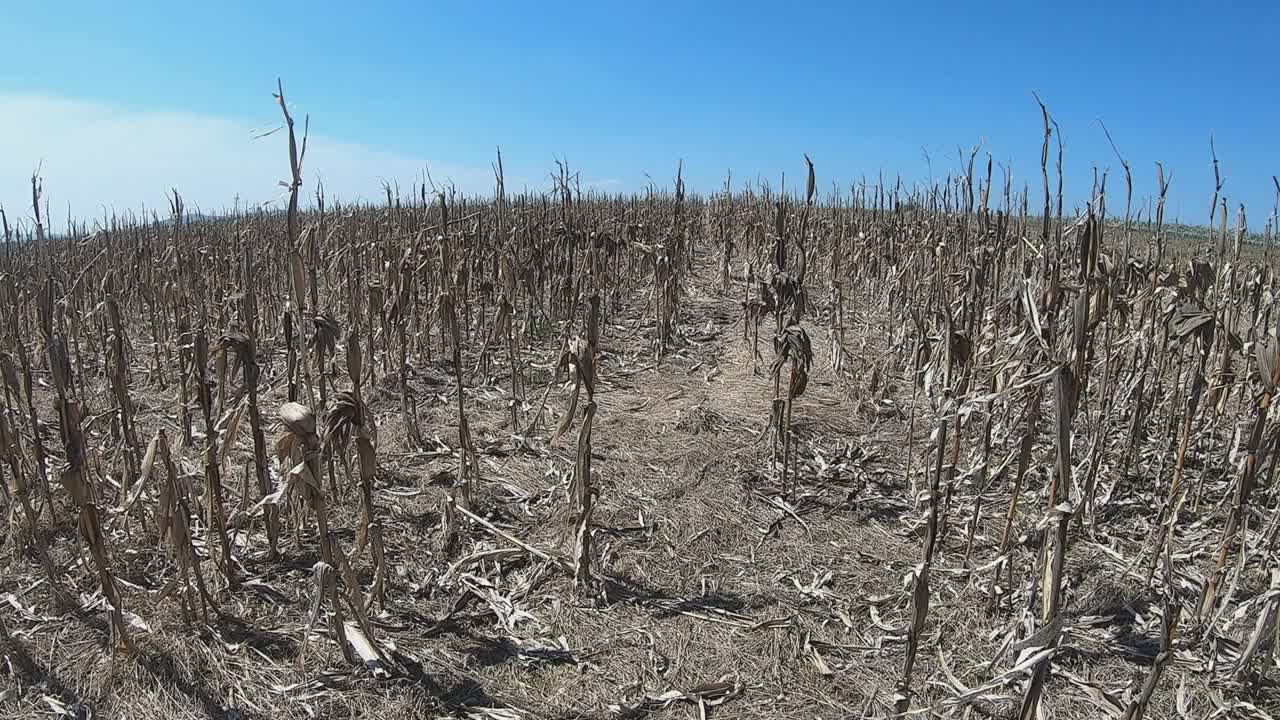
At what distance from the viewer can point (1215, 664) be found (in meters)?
2.44

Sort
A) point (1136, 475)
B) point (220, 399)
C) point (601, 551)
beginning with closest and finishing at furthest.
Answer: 1. point (220, 399)
2. point (601, 551)
3. point (1136, 475)

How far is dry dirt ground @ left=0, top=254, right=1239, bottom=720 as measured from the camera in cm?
243

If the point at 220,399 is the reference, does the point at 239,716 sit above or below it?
below

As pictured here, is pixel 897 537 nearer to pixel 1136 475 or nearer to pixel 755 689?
pixel 755 689

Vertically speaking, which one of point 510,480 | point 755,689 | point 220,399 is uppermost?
point 220,399

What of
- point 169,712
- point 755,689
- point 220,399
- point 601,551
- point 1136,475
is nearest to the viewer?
point 169,712

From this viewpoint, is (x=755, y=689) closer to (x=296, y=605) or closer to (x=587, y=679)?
(x=587, y=679)

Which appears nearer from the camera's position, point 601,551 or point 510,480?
point 601,551

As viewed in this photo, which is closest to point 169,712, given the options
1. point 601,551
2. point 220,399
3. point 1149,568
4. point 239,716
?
point 239,716

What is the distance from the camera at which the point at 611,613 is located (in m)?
2.92

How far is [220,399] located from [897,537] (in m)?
3.06

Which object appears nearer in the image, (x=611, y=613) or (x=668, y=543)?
(x=611, y=613)

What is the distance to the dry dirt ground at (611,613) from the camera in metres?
2.43

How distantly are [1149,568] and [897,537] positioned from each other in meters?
1.03
